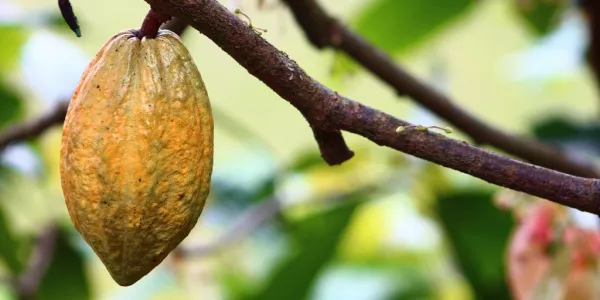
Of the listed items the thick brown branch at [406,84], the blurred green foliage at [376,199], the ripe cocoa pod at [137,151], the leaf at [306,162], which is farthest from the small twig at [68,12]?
the leaf at [306,162]

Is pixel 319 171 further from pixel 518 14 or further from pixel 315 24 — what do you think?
pixel 315 24

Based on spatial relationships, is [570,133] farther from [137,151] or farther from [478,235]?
[137,151]

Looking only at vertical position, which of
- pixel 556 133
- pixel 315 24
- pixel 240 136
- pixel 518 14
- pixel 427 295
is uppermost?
pixel 315 24


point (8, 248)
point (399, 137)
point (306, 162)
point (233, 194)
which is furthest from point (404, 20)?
point (399, 137)

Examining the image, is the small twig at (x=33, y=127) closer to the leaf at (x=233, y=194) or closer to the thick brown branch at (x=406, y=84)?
the thick brown branch at (x=406, y=84)

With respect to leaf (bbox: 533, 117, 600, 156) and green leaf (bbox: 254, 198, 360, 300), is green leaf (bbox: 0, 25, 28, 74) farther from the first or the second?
leaf (bbox: 533, 117, 600, 156)

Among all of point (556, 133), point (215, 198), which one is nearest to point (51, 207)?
point (215, 198)
